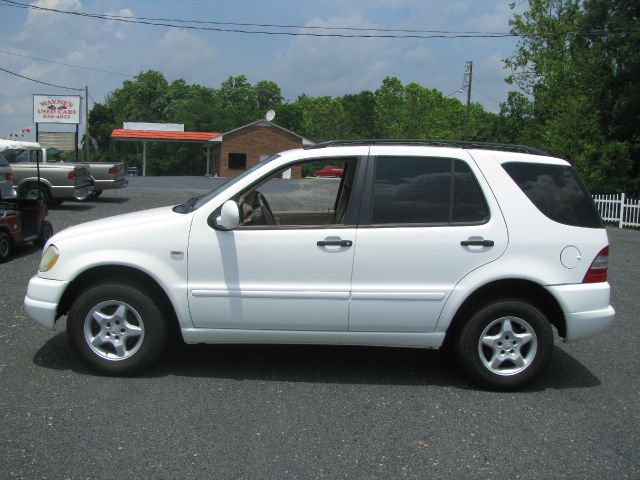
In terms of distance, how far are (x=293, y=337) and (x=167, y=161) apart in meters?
63.2

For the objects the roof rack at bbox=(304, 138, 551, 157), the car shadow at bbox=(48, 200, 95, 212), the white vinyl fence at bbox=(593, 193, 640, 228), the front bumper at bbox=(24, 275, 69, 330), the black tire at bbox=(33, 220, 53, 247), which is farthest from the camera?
the white vinyl fence at bbox=(593, 193, 640, 228)

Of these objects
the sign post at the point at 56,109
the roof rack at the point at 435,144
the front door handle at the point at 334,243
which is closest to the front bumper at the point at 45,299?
the front door handle at the point at 334,243

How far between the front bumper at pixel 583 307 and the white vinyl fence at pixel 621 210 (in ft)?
59.7

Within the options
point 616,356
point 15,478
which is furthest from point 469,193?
point 15,478

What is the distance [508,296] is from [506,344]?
367 mm

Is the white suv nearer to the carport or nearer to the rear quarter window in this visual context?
A: the rear quarter window

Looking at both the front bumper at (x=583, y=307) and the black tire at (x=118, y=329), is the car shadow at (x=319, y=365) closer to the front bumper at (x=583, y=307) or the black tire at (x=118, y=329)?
the black tire at (x=118, y=329)

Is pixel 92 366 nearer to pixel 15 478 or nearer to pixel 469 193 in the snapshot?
pixel 15 478

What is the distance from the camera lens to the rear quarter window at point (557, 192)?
4785 mm

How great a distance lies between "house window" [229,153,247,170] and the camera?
50.8 metres

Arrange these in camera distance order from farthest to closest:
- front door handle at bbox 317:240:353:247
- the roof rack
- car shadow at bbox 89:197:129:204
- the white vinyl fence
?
car shadow at bbox 89:197:129:204
the white vinyl fence
the roof rack
front door handle at bbox 317:240:353:247

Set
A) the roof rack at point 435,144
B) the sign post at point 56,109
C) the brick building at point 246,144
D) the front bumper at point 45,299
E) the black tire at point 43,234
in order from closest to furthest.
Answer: the front bumper at point 45,299 → the roof rack at point 435,144 → the black tire at point 43,234 → the sign post at point 56,109 → the brick building at point 246,144

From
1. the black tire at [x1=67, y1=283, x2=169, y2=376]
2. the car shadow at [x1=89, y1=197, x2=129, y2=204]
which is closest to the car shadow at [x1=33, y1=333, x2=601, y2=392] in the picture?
the black tire at [x1=67, y1=283, x2=169, y2=376]

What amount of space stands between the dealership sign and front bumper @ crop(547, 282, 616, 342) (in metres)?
43.3
